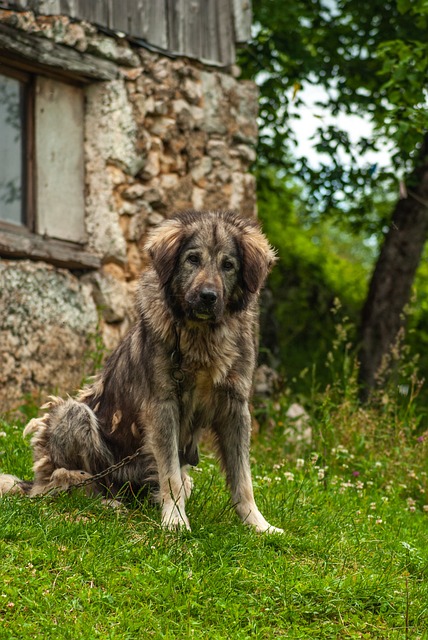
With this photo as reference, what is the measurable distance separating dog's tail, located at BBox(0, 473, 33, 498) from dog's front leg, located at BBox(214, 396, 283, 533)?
1.15 metres

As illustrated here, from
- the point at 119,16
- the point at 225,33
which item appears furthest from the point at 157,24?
the point at 225,33

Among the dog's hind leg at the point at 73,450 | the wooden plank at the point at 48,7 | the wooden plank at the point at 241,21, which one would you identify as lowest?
the dog's hind leg at the point at 73,450

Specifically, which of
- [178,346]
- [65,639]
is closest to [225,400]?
[178,346]

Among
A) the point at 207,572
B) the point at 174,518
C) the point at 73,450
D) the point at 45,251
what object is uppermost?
the point at 45,251

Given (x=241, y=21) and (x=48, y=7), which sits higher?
Answer: (x=241, y=21)

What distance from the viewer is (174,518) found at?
17.8 feet

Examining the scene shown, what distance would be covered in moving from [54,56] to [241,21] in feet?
8.21

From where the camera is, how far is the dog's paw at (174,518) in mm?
5348

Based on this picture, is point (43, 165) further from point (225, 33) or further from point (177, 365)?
point (177, 365)

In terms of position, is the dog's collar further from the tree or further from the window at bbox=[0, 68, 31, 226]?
the tree

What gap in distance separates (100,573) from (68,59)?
537 cm

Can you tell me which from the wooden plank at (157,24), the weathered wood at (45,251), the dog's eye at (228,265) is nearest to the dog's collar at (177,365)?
the dog's eye at (228,265)

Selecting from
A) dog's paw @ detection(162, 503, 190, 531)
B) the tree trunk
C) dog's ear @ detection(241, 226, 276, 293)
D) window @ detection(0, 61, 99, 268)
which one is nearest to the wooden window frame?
window @ detection(0, 61, 99, 268)

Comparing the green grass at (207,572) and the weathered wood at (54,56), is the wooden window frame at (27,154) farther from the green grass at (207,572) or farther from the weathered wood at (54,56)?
the green grass at (207,572)
